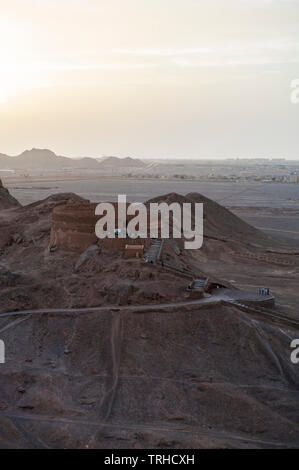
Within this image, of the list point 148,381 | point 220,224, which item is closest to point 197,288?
point 148,381

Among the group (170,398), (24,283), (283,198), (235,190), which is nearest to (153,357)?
(170,398)

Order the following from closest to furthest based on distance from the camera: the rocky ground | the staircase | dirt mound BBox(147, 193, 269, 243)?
1. the rocky ground
2. the staircase
3. dirt mound BBox(147, 193, 269, 243)

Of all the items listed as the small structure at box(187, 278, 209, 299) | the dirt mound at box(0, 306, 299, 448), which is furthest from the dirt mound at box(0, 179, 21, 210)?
the small structure at box(187, 278, 209, 299)

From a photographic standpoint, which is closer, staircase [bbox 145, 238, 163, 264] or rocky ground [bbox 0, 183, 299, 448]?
rocky ground [bbox 0, 183, 299, 448]

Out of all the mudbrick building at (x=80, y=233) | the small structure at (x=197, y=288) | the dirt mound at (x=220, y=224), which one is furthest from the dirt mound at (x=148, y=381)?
the dirt mound at (x=220, y=224)

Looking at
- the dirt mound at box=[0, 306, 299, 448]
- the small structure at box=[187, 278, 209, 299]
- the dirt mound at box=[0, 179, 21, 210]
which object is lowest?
the dirt mound at box=[0, 306, 299, 448]

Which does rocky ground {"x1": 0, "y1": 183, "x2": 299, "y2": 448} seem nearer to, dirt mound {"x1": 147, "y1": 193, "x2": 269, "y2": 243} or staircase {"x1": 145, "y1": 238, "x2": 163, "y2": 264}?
staircase {"x1": 145, "y1": 238, "x2": 163, "y2": 264}

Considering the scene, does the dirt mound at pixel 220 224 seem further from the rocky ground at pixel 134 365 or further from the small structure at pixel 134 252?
the small structure at pixel 134 252

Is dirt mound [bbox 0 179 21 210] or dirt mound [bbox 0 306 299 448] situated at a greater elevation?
dirt mound [bbox 0 179 21 210]

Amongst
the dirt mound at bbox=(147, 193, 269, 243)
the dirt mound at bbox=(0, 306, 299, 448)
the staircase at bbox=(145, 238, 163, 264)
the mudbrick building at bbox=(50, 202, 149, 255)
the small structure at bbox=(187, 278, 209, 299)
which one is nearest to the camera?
the dirt mound at bbox=(0, 306, 299, 448)
